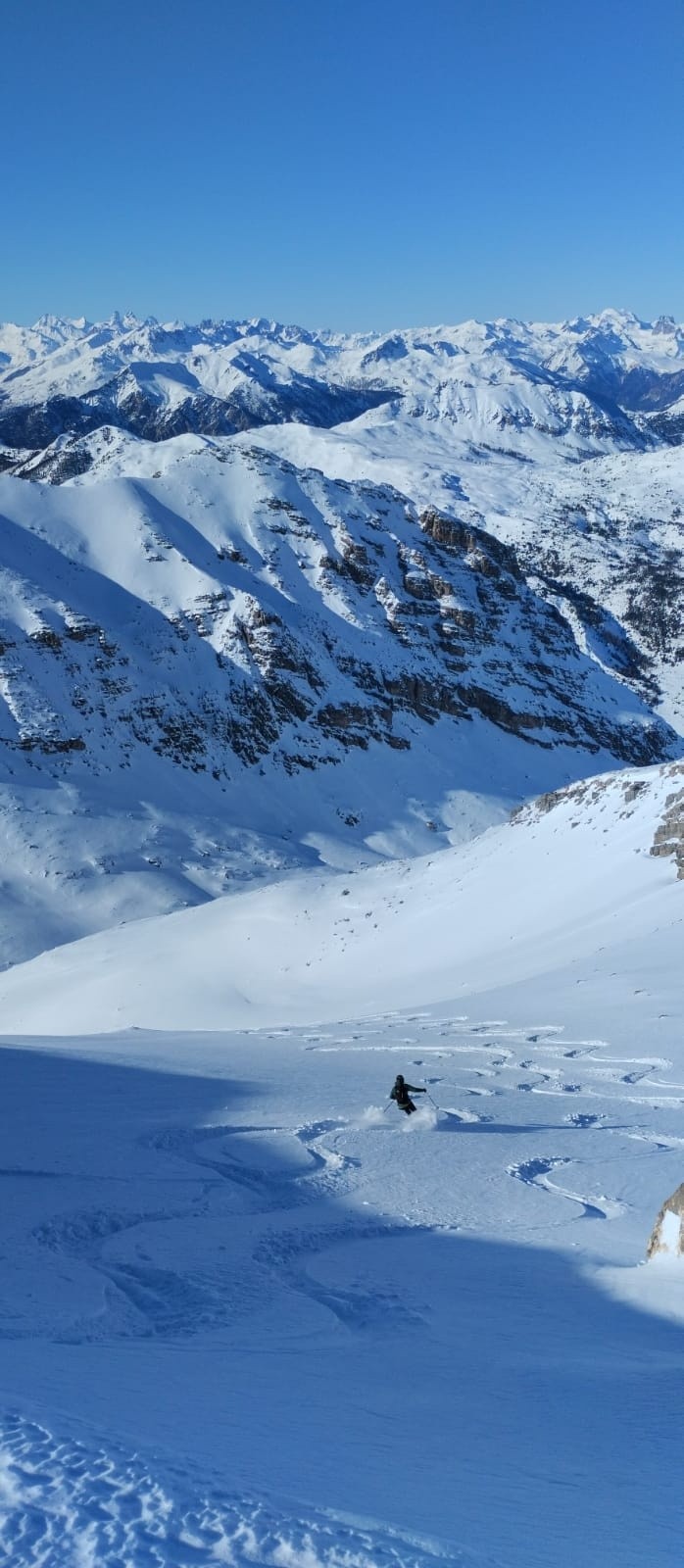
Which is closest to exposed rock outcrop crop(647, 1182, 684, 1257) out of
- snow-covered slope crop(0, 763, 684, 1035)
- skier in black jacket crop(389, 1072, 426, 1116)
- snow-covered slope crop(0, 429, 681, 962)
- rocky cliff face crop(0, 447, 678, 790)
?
skier in black jacket crop(389, 1072, 426, 1116)

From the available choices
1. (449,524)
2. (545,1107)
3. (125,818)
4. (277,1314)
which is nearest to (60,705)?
(125,818)

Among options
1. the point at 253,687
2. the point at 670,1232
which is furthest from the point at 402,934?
the point at 253,687

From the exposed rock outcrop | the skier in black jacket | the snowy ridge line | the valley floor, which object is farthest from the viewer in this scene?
the skier in black jacket

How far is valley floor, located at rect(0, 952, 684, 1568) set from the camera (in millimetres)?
3611

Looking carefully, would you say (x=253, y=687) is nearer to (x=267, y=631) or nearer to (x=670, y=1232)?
(x=267, y=631)

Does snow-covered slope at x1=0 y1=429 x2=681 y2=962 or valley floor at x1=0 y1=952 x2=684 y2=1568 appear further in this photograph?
snow-covered slope at x1=0 y1=429 x2=681 y2=962

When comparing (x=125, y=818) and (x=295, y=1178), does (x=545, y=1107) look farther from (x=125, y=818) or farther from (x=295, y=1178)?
(x=125, y=818)

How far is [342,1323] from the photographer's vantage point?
243 inches

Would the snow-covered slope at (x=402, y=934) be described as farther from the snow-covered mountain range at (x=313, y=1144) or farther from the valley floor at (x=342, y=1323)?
the valley floor at (x=342, y=1323)

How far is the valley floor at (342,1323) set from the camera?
3.61 metres

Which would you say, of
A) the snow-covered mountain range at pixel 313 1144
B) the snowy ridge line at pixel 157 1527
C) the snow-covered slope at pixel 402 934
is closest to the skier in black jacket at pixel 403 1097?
the snow-covered mountain range at pixel 313 1144

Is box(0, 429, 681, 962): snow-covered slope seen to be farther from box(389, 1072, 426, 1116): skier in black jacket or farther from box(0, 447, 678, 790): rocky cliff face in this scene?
box(389, 1072, 426, 1116): skier in black jacket

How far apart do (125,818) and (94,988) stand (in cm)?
2722

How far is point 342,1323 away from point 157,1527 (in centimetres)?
285
